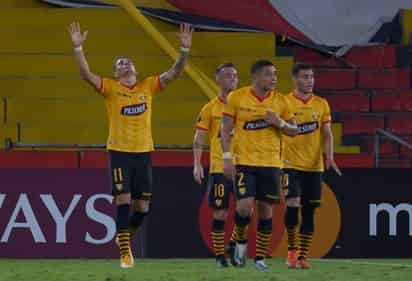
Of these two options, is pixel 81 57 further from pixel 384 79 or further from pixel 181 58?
pixel 384 79

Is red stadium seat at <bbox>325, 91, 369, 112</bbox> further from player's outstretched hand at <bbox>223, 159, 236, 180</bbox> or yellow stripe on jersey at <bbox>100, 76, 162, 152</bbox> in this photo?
player's outstretched hand at <bbox>223, 159, 236, 180</bbox>

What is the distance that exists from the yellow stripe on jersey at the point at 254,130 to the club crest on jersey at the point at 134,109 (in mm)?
1112

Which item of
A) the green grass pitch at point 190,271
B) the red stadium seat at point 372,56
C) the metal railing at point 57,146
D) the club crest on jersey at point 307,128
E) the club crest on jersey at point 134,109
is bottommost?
the green grass pitch at point 190,271

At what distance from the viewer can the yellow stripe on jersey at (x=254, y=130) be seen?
14945mm

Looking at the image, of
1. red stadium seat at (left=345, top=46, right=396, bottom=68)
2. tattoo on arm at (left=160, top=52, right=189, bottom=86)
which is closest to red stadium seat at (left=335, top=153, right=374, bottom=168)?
red stadium seat at (left=345, top=46, right=396, bottom=68)

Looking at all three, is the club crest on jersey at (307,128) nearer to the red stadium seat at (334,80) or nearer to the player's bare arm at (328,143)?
the player's bare arm at (328,143)

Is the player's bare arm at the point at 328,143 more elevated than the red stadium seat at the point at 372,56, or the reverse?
the red stadium seat at the point at 372,56

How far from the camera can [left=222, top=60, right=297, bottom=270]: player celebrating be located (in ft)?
48.9

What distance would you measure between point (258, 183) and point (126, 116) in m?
1.62

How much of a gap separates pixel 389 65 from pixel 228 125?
9.31 m

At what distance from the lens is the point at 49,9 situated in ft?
76.2

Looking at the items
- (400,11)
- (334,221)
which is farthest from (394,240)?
(400,11)

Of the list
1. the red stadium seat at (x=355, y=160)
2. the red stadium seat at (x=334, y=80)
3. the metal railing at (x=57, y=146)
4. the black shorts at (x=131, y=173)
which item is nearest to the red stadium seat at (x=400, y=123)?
the red stadium seat at (x=334, y=80)

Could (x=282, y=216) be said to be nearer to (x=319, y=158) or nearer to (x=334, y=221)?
(x=334, y=221)
